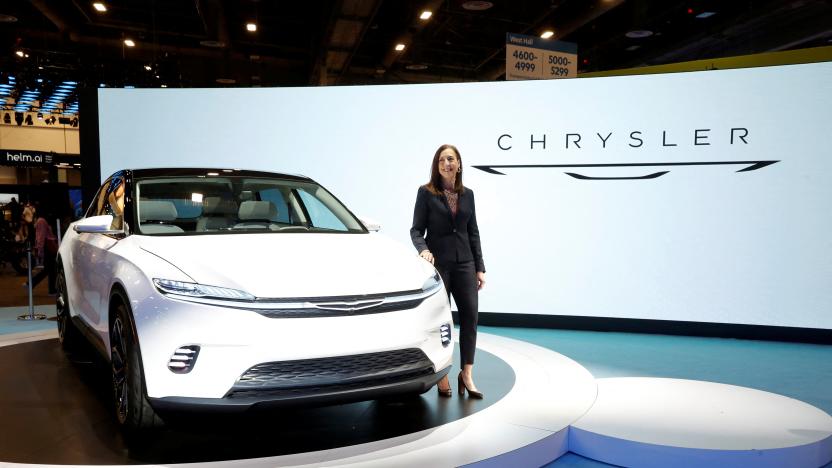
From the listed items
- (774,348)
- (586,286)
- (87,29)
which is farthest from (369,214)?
(87,29)

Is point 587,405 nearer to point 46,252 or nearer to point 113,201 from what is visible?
point 113,201

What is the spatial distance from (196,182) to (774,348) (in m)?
4.78

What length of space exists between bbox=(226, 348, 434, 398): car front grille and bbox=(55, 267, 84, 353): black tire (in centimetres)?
264

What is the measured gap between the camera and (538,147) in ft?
20.5

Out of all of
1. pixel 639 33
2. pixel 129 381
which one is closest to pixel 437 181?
pixel 129 381

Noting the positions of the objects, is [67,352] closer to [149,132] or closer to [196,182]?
[196,182]

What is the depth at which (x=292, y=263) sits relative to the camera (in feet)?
9.53

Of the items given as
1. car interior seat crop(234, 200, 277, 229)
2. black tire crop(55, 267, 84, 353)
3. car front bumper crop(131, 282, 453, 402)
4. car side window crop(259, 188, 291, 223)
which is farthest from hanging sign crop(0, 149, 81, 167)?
car front bumper crop(131, 282, 453, 402)

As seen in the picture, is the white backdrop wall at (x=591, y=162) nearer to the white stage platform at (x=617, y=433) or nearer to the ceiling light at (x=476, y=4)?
the white stage platform at (x=617, y=433)

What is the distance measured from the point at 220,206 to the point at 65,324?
6.94ft

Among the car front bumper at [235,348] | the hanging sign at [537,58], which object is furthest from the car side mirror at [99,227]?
the hanging sign at [537,58]

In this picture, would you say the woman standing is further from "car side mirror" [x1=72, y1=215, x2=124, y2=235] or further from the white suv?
"car side mirror" [x1=72, y1=215, x2=124, y2=235]

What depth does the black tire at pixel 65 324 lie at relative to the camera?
475 cm

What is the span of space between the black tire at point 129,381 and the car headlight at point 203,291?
28 cm
